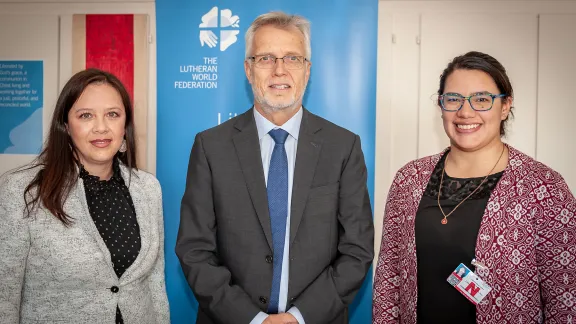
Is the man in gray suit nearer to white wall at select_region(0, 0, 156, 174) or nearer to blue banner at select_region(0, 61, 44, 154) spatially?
white wall at select_region(0, 0, 156, 174)

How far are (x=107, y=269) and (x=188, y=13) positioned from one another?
188 centimetres

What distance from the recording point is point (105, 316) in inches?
73.9

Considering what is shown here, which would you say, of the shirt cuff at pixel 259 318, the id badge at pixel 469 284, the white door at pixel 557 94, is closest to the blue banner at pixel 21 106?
the shirt cuff at pixel 259 318

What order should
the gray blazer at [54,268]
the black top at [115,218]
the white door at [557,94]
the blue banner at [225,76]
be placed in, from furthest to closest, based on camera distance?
1. the white door at [557,94]
2. the blue banner at [225,76]
3. the black top at [115,218]
4. the gray blazer at [54,268]

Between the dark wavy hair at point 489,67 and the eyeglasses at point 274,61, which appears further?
the eyeglasses at point 274,61

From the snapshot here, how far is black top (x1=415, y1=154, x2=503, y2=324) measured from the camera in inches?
70.7

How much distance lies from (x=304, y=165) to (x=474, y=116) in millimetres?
732

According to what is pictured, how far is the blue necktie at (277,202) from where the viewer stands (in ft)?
6.14

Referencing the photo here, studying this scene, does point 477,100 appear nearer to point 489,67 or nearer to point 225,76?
point 489,67

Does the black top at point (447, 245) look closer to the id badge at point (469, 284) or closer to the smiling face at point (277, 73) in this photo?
the id badge at point (469, 284)

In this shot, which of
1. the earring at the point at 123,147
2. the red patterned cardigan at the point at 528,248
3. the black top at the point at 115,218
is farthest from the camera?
the earring at the point at 123,147

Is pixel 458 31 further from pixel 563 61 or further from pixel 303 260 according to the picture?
pixel 303 260

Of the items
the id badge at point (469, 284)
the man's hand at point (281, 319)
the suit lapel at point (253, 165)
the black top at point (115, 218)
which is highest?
the suit lapel at point (253, 165)

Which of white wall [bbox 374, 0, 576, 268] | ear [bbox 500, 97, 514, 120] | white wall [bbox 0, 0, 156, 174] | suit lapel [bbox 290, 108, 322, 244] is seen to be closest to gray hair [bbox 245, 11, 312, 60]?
suit lapel [bbox 290, 108, 322, 244]
